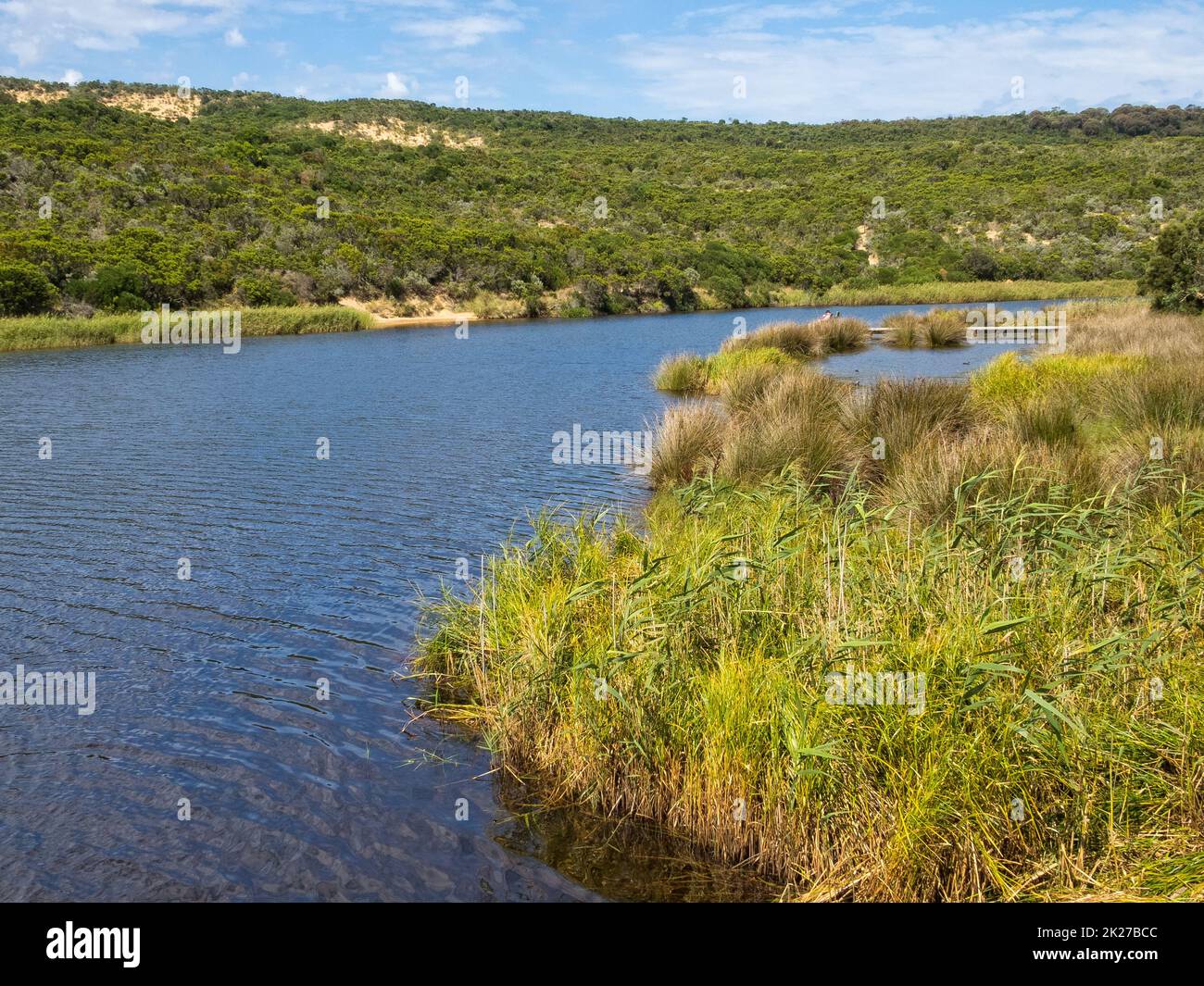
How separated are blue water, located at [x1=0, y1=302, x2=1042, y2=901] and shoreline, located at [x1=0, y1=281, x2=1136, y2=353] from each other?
1458cm

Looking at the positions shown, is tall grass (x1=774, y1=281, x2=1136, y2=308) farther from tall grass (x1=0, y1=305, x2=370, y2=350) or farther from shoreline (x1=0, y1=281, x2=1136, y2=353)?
tall grass (x1=0, y1=305, x2=370, y2=350)

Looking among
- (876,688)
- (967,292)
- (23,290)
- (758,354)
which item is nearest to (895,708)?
(876,688)

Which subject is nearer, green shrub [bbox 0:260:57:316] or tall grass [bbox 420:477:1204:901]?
tall grass [bbox 420:477:1204:901]

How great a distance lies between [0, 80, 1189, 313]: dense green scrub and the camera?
46.8 m

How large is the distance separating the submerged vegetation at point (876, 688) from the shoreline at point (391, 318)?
32.5 m

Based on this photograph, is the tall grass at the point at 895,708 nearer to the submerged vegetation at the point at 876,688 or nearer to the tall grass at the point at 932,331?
the submerged vegetation at the point at 876,688

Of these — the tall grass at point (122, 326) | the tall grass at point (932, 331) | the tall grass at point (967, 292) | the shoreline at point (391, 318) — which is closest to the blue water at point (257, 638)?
the tall grass at point (932, 331)

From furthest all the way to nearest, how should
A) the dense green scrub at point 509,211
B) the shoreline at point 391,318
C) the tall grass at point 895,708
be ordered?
the dense green scrub at point 509,211 → the shoreline at point 391,318 → the tall grass at point 895,708

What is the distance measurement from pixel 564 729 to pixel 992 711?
2314 millimetres

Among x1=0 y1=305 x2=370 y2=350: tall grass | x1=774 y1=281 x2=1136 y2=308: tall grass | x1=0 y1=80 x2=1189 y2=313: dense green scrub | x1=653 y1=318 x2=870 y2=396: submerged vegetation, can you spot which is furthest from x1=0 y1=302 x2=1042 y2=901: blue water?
x1=774 y1=281 x2=1136 y2=308: tall grass

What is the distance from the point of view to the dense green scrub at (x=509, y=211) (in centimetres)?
4678

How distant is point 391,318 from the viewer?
160 ft

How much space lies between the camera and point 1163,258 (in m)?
25.0
